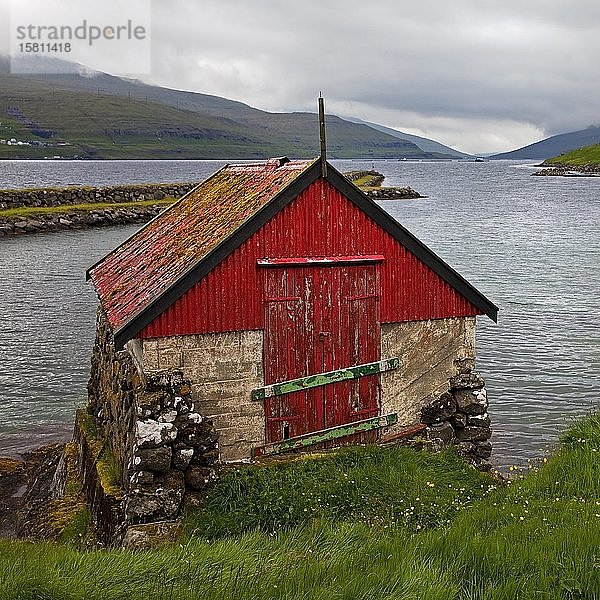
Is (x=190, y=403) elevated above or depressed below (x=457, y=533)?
above

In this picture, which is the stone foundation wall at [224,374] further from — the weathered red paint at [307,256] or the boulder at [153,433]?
the boulder at [153,433]

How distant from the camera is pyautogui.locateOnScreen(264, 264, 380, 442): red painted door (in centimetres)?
1284

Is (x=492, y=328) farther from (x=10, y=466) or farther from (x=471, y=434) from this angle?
(x=10, y=466)

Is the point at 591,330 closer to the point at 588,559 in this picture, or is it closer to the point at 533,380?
the point at 533,380

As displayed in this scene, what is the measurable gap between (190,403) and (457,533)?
4720 millimetres

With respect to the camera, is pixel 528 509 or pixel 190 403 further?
pixel 190 403

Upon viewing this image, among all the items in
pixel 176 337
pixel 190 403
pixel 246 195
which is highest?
pixel 246 195

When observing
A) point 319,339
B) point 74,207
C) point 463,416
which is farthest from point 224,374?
point 74,207

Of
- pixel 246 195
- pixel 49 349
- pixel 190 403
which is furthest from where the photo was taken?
pixel 49 349

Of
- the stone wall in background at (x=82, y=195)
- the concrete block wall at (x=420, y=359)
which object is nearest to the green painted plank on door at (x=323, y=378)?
the concrete block wall at (x=420, y=359)

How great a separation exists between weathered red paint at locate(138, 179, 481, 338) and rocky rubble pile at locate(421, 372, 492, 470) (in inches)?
56.1

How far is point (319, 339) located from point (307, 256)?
4.81ft

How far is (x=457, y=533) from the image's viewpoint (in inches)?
340

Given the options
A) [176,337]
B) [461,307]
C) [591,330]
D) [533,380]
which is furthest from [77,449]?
[591,330]
